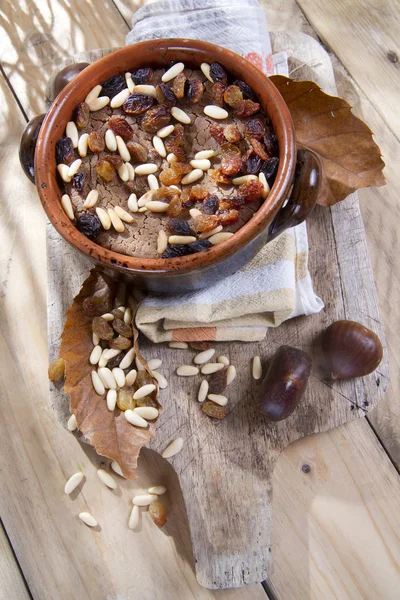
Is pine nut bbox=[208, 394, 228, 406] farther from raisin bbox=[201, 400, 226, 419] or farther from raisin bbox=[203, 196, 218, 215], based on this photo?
raisin bbox=[203, 196, 218, 215]

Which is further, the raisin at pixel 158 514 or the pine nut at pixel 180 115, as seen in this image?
the raisin at pixel 158 514

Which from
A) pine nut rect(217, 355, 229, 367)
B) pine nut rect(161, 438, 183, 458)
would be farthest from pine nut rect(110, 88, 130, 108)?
pine nut rect(161, 438, 183, 458)

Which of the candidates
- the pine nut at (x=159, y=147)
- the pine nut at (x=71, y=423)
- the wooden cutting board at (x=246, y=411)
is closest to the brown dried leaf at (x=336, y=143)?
the wooden cutting board at (x=246, y=411)

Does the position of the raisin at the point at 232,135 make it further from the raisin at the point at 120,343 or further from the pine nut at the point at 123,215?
the raisin at the point at 120,343

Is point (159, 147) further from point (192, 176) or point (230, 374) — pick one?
point (230, 374)

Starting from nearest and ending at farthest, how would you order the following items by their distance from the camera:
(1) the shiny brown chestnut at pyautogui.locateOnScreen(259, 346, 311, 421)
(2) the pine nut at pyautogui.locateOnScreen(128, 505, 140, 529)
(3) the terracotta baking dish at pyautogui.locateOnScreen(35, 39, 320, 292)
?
(3) the terracotta baking dish at pyautogui.locateOnScreen(35, 39, 320, 292)
(1) the shiny brown chestnut at pyautogui.locateOnScreen(259, 346, 311, 421)
(2) the pine nut at pyautogui.locateOnScreen(128, 505, 140, 529)

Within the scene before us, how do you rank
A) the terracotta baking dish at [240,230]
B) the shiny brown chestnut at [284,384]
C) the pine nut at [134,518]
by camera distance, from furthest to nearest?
the pine nut at [134,518] < the shiny brown chestnut at [284,384] < the terracotta baking dish at [240,230]
